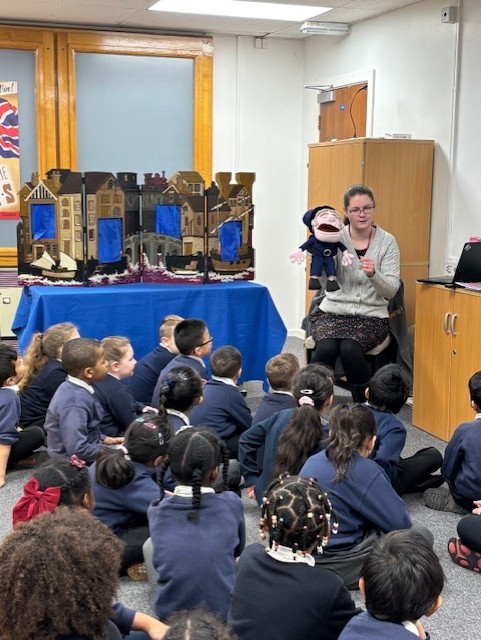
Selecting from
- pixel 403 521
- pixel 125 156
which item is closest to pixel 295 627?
pixel 403 521

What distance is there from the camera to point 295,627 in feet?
5.59

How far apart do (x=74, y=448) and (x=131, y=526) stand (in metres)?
0.56

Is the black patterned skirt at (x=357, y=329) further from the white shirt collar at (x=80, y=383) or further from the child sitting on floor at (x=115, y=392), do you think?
the white shirt collar at (x=80, y=383)

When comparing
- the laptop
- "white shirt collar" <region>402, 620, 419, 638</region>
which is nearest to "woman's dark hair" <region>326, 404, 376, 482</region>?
"white shirt collar" <region>402, 620, 419, 638</region>

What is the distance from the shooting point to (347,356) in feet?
13.8

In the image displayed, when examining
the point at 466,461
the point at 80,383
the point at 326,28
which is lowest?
the point at 466,461

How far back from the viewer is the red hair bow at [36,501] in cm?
195

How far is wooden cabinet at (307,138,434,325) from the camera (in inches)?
193

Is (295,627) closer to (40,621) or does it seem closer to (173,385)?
(40,621)

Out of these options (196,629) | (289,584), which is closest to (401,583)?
(289,584)

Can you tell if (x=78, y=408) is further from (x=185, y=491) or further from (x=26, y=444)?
(x=185, y=491)

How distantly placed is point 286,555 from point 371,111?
447 cm

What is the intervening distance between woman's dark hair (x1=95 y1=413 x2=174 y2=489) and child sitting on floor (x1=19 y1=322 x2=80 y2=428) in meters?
1.15

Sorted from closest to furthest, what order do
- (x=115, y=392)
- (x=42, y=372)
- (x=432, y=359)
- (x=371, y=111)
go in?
1. (x=115, y=392)
2. (x=42, y=372)
3. (x=432, y=359)
4. (x=371, y=111)
